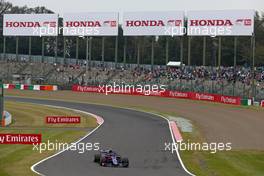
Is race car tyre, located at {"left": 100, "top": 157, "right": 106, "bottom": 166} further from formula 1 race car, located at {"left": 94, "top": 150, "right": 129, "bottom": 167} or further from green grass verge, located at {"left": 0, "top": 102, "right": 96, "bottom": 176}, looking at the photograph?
green grass verge, located at {"left": 0, "top": 102, "right": 96, "bottom": 176}

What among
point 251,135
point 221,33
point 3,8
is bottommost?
point 251,135

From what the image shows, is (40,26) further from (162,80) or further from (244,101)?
(244,101)

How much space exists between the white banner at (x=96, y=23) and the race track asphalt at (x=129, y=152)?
31.0 metres

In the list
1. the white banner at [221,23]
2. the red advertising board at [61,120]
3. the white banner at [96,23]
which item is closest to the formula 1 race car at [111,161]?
the red advertising board at [61,120]

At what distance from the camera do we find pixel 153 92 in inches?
2785

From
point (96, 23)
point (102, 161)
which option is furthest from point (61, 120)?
point (96, 23)

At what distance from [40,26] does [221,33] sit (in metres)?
27.2

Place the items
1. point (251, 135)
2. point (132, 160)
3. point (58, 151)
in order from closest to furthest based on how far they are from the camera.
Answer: point (132, 160)
point (58, 151)
point (251, 135)

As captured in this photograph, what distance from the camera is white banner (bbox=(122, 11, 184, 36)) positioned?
76.8 metres

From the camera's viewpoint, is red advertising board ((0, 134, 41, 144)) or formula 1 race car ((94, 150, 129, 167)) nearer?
formula 1 race car ((94, 150, 129, 167))

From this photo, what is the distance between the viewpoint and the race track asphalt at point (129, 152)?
21.8m

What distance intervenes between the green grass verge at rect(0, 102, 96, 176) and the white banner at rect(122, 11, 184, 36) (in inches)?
962

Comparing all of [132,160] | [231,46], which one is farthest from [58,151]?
[231,46]

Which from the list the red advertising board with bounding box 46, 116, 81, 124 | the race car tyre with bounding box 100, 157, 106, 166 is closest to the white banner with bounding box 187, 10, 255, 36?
the red advertising board with bounding box 46, 116, 81, 124
